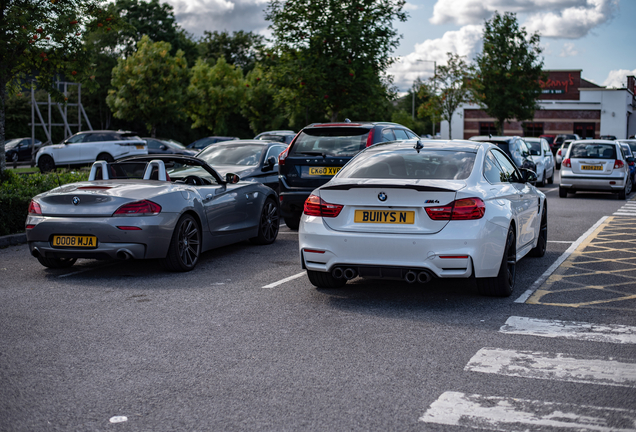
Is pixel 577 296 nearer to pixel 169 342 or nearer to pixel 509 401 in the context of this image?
pixel 509 401

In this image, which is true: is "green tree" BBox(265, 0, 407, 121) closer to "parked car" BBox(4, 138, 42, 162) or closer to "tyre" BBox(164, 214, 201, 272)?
"tyre" BBox(164, 214, 201, 272)

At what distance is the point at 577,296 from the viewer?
683 cm

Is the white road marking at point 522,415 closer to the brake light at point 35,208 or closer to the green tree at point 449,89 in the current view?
the brake light at point 35,208

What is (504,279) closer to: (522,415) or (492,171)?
(492,171)

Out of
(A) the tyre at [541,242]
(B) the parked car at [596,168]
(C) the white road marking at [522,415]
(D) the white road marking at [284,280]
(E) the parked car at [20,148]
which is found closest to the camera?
(C) the white road marking at [522,415]

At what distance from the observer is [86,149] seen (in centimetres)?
2730

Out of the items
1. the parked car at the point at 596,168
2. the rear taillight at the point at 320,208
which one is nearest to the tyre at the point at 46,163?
the parked car at the point at 596,168

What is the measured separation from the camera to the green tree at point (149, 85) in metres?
42.5

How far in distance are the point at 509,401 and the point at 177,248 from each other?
16.1ft

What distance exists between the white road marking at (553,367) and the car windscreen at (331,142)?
640 centimetres

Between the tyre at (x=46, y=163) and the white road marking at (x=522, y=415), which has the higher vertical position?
the tyre at (x=46, y=163)

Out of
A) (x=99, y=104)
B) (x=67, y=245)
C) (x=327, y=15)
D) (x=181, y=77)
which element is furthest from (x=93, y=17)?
(x=99, y=104)

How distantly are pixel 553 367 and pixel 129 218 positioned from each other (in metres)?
4.85

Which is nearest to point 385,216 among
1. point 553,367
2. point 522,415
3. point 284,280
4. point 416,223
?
point 416,223
